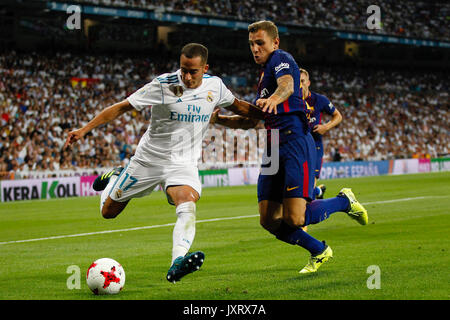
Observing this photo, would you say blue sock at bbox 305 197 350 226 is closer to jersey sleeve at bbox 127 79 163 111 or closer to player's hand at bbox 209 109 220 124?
player's hand at bbox 209 109 220 124

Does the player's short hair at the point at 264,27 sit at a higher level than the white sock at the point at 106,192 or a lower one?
higher

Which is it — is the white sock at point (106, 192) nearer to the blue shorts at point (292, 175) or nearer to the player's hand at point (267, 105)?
the blue shorts at point (292, 175)

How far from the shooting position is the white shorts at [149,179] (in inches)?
298

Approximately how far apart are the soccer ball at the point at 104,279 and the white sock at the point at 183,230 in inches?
31.7

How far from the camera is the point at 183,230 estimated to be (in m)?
6.99

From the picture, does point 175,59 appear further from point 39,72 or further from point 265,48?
point 265,48

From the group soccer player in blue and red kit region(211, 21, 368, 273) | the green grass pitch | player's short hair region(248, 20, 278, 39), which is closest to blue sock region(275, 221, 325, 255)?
soccer player in blue and red kit region(211, 21, 368, 273)

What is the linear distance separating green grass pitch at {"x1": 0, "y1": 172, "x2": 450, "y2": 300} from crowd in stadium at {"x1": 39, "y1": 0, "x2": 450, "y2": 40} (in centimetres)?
2397

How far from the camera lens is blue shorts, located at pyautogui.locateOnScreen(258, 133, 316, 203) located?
785 cm

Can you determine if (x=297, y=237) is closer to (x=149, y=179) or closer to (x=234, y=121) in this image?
(x=234, y=121)

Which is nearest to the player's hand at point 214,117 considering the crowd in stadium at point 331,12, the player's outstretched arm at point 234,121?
the player's outstretched arm at point 234,121

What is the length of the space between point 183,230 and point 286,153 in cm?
172

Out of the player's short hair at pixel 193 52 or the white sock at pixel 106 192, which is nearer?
the player's short hair at pixel 193 52

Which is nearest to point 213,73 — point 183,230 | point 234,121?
point 234,121
